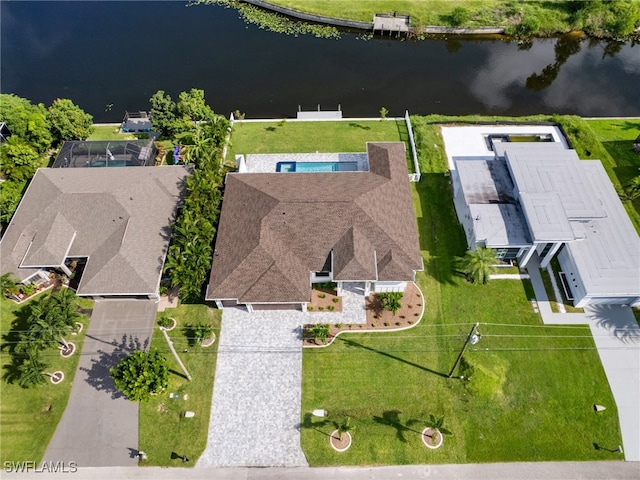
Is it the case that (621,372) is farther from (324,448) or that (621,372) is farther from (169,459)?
(169,459)

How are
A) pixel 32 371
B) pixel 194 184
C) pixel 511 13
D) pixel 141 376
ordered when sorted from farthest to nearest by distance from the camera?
pixel 511 13 < pixel 194 184 < pixel 32 371 < pixel 141 376

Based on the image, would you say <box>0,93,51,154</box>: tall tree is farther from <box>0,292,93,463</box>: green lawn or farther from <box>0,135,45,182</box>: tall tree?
<box>0,292,93,463</box>: green lawn

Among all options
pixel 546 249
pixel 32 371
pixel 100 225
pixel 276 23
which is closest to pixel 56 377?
pixel 32 371

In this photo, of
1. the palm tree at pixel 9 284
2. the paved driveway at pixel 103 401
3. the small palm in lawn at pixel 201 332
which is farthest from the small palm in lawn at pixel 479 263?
the palm tree at pixel 9 284

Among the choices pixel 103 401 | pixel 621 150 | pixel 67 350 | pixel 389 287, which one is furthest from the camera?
pixel 621 150

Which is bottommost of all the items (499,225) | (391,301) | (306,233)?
(391,301)

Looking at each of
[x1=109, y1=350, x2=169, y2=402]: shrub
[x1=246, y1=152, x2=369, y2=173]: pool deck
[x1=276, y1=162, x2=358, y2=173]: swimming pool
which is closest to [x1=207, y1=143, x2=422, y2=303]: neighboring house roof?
[x1=276, y1=162, x2=358, y2=173]: swimming pool

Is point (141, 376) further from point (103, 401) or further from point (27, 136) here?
point (27, 136)
